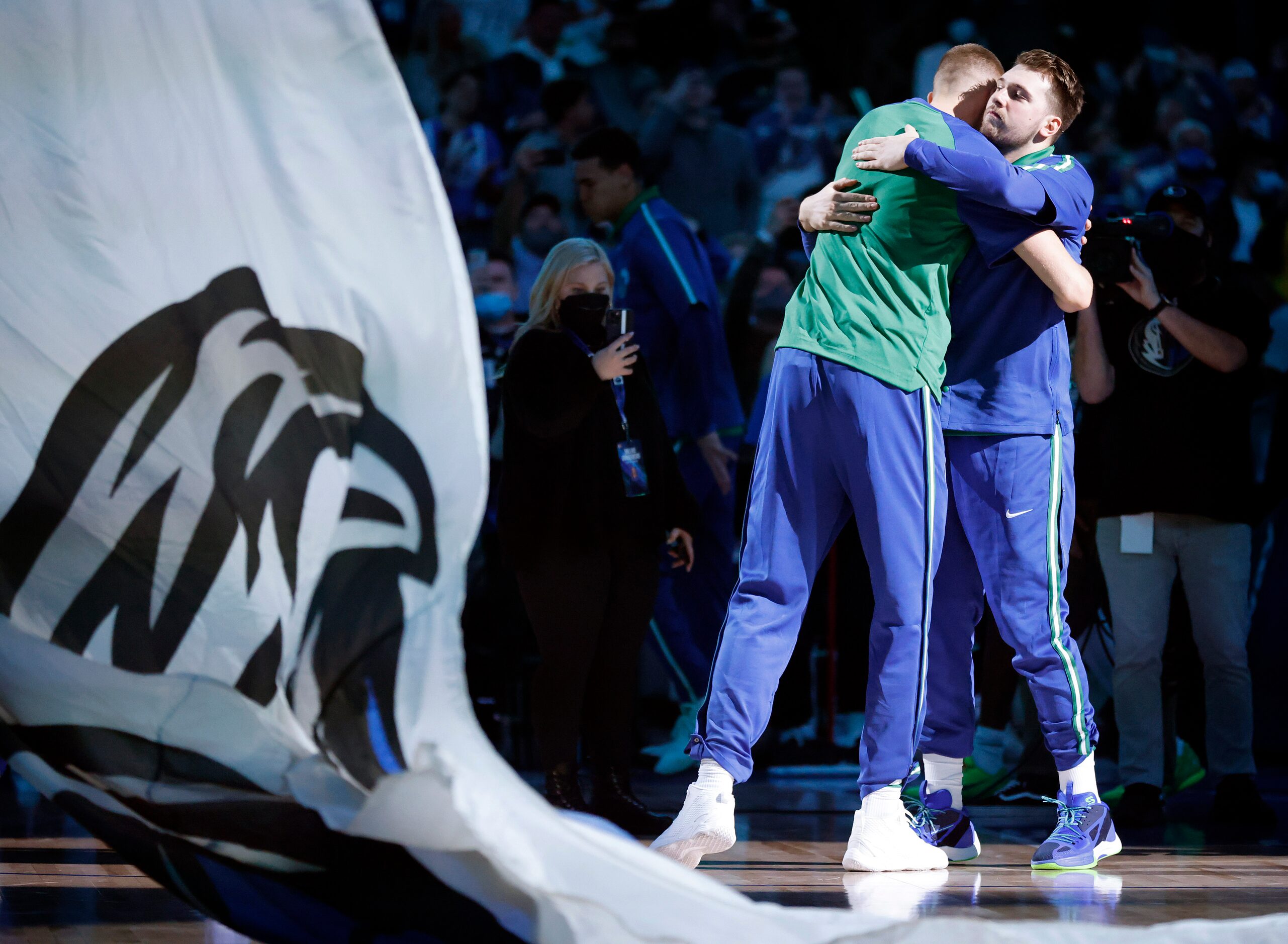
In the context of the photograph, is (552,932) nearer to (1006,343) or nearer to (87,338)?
(87,338)

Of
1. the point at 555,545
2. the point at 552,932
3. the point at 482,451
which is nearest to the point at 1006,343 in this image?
the point at 555,545

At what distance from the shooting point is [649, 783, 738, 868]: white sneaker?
8.60ft

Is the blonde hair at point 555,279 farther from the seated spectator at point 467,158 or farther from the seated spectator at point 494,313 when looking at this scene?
the seated spectator at point 467,158

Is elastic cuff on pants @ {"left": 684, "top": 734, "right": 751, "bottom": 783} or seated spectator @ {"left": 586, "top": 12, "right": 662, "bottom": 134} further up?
seated spectator @ {"left": 586, "top": 12, "right": 662, "bottom": 134}

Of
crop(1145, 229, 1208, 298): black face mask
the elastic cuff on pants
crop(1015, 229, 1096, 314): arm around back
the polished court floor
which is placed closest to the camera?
the polished court floor

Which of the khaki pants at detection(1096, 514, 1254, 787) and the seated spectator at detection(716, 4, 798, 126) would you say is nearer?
the khaki pants at detection(1096, 514, 1254, 787)

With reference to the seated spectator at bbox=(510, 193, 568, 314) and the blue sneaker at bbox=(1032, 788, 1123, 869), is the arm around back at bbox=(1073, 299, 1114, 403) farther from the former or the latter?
the seated spectator at bbox=(510, 193, 568, 314)

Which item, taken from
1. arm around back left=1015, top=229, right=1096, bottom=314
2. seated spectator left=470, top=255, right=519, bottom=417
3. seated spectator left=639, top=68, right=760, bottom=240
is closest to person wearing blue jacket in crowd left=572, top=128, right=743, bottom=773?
seated spectator left=470, top=255, right=519, bottom=417

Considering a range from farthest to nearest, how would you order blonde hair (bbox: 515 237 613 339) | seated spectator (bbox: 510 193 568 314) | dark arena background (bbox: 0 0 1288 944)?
seated spectator (bbox: 510 193 568 314) → blonde hair (bbox: 515 237 613 339) → dark arena background (bbox: 0 0 1288 944)

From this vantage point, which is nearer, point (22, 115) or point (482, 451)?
point (482, 451)

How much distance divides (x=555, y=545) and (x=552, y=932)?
205 centimetres

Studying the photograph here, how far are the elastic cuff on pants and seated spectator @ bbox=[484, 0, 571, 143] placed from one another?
4304 mm

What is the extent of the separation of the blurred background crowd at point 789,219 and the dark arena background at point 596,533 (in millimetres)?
25

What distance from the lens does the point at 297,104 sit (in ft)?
6.67
